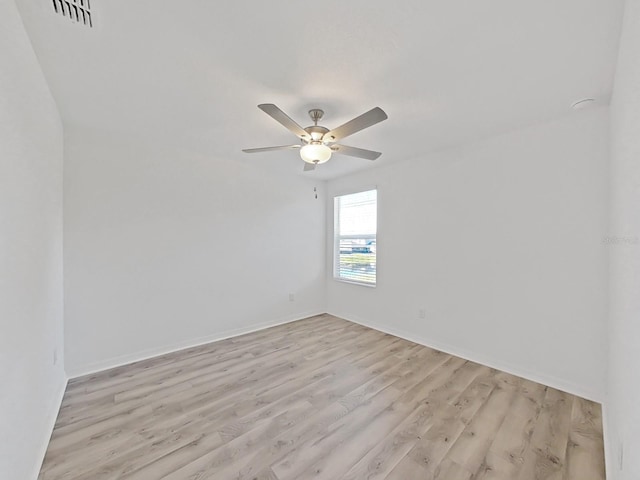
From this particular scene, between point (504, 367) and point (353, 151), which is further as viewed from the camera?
point (504, 367)

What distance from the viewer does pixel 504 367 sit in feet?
8.86

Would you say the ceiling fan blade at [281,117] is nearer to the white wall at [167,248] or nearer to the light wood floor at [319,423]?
the white wall at [167,248]

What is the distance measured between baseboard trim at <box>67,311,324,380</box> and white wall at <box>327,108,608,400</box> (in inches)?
73.9

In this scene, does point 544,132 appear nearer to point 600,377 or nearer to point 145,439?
point 600,377

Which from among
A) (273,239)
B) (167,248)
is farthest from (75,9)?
(273,239)

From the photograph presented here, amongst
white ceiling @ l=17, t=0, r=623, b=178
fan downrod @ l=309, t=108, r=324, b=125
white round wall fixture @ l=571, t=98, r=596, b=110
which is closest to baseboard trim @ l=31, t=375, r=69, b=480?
white ceiling @ l=17, t=0, r=623, b=178

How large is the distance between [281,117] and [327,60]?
0.47m

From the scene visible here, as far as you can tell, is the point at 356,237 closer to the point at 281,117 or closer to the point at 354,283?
the point at 354,283

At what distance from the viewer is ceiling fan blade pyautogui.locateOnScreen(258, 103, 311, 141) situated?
68.7 inches

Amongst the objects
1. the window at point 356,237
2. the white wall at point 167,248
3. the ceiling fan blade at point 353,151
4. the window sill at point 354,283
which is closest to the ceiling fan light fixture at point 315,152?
the ceiling fan blade at point 353,151

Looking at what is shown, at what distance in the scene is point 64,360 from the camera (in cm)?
249

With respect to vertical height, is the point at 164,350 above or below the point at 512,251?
below

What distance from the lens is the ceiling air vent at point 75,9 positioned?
122 centimetres

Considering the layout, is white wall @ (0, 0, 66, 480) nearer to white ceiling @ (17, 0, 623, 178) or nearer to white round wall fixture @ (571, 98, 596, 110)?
white ceiling @ (17, 0, 623, 178)
